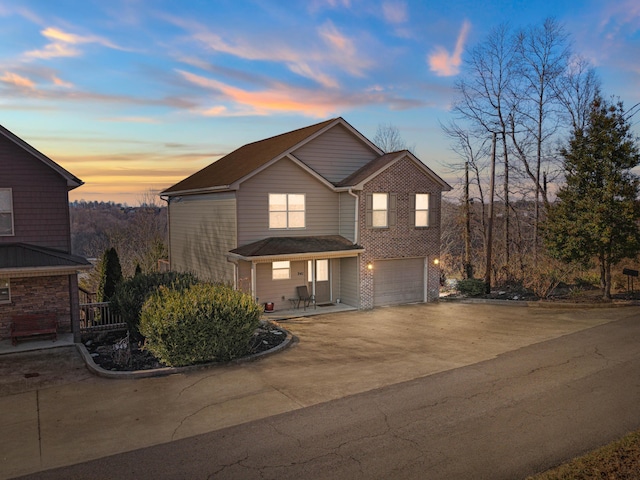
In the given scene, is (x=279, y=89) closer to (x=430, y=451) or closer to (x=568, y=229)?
(x=568, y=229)

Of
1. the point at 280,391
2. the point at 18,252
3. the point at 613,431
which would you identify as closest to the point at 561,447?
the point at 613,431

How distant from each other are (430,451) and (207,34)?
17.3 m

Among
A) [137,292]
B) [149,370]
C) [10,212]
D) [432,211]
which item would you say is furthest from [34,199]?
[432,211]

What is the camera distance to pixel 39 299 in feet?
47.7

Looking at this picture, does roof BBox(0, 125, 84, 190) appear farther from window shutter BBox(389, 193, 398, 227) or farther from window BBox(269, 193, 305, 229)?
window shutter BBox(389, 193, 398, 227)

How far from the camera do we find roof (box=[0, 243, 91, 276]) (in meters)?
13.2

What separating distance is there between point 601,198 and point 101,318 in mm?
21459

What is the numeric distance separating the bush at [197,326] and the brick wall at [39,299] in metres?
4.12

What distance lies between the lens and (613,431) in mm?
8156

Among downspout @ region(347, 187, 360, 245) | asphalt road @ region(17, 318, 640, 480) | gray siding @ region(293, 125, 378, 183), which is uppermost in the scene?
gray siding @ region(293, 125, 378, 183)

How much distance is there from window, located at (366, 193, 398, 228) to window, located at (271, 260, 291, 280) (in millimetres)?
4242

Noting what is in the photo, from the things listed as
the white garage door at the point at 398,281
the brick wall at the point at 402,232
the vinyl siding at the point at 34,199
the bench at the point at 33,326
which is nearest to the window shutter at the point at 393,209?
the brick wall at the point at 402,232

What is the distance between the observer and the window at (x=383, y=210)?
2077 cm

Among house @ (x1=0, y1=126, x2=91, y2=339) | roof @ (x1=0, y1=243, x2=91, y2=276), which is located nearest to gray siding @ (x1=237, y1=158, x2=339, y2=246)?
house @ (x1=0, y1=126, x2=91, y2=339)
